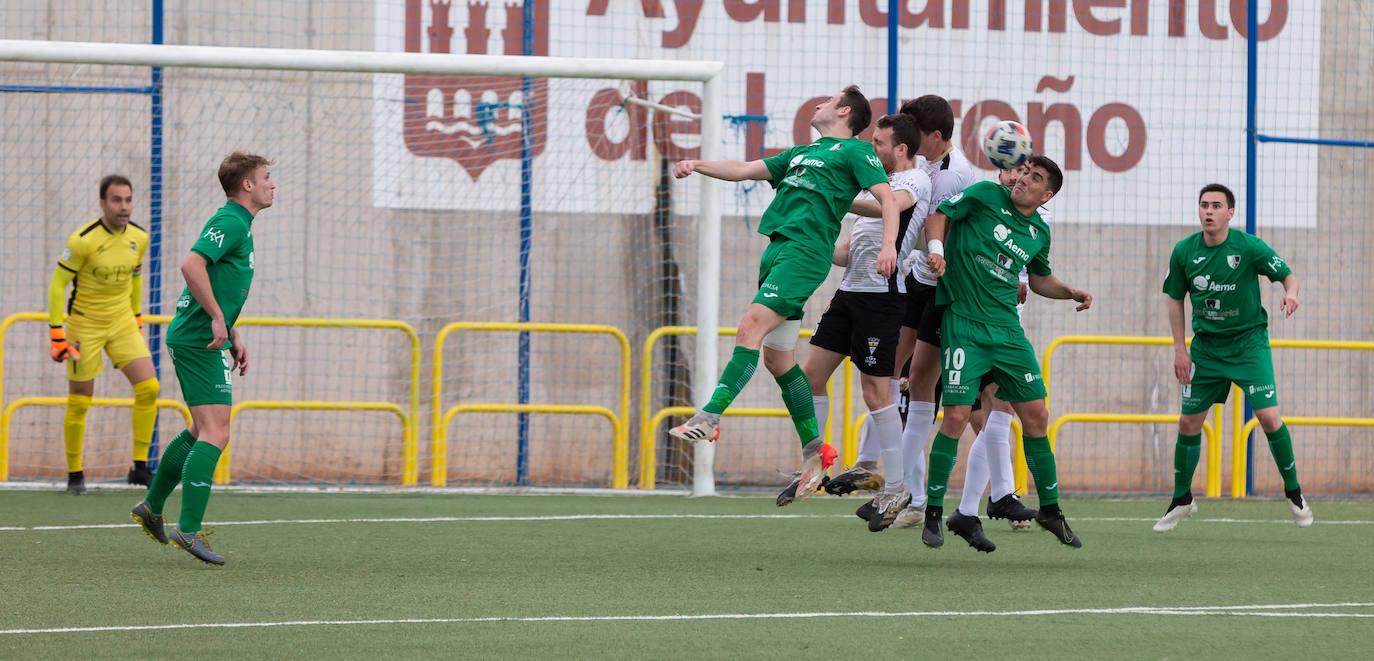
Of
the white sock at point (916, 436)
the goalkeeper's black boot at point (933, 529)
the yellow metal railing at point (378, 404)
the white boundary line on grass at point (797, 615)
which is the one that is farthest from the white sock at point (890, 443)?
the yellow metal railing at point (378, 404)

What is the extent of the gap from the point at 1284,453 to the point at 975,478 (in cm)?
218

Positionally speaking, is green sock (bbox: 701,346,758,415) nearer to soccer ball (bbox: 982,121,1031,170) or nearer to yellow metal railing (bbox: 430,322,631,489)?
soccer ball (bbox: 982,121,1031,170)

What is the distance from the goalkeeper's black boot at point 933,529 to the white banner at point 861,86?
5.47 meters

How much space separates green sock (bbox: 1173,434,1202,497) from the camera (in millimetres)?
8453

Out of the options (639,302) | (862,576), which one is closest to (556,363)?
(639,302)

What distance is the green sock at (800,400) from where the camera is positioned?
23.7 ft

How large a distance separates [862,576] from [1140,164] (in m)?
7.28

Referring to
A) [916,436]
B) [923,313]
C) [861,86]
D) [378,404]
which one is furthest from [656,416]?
[923,313]

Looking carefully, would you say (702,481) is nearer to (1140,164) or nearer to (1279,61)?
(1140,164)

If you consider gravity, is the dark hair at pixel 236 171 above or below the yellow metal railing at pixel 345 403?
above

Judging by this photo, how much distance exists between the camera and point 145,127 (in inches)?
460

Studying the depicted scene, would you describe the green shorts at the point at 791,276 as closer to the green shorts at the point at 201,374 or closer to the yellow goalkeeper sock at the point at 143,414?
the green shorts at the point at 201,374

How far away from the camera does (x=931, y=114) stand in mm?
7438

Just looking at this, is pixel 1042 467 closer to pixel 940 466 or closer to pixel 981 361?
pixel 940 466
